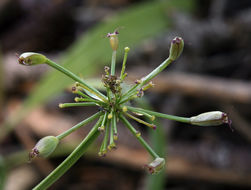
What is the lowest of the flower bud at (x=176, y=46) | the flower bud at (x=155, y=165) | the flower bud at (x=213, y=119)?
the flower bud at (x=155, y=165)

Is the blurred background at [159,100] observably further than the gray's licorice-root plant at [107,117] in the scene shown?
Yes

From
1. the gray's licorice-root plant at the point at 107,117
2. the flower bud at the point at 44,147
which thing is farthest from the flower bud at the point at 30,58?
the flower bud at the point at 44,147

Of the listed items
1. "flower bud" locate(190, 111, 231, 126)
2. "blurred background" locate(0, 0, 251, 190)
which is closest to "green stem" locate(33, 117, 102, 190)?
"flower bud" locate(190, 111, 231, 126)

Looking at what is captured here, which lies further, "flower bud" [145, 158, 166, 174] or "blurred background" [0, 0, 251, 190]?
"blurred background" [0, 0, 251, 190]

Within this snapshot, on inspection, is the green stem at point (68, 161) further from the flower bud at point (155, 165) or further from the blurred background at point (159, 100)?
the blurred background at point (159, 100)

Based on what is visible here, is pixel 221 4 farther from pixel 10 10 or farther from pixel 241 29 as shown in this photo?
pixel 10 10

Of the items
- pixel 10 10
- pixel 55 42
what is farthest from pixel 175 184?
pixel 10 10

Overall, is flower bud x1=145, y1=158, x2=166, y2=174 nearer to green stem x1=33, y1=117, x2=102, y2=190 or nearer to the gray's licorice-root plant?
the gray's licorice-root plant
